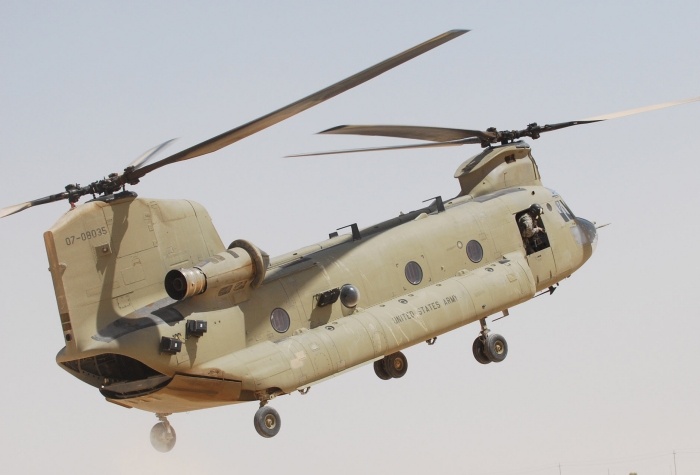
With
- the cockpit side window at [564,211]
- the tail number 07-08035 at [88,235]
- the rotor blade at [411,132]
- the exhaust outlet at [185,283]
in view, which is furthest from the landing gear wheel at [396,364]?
the tail number 07-08035 at [88,235]

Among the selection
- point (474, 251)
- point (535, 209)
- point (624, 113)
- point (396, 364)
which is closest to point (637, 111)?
point (624, 113)

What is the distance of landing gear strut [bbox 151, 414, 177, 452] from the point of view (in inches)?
997

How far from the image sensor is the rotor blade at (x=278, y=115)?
74.0ft

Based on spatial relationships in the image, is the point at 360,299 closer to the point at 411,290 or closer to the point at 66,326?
the point at 411,290

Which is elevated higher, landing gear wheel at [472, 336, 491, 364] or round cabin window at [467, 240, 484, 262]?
round cabin window at [467, 240, 484, 262]

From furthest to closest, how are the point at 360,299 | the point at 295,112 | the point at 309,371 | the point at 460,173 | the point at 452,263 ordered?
the point at 460,173, the point at 452,263, the point at 360,299, the point at 309,371, the point at 295,112

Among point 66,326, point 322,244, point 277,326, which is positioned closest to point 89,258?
point 66,326

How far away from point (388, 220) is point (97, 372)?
846 centimetres

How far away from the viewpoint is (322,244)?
2756 centimetres

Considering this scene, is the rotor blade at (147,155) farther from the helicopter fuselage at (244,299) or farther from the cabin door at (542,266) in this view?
the cabin door at (542,266)

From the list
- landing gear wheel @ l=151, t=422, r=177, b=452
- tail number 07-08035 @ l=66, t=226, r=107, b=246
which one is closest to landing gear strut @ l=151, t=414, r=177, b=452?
landing gear wheel @ l=151, t=422, r=177, b=452

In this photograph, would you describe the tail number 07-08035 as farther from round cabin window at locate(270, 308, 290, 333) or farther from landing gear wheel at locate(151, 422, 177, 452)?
landing gear wheel at locate(151, 422, 177, 452)

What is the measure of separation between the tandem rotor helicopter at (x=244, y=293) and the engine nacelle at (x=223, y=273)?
0.09 feet

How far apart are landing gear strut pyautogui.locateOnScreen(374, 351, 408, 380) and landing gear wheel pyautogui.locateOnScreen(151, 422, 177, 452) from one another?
20.8ft
